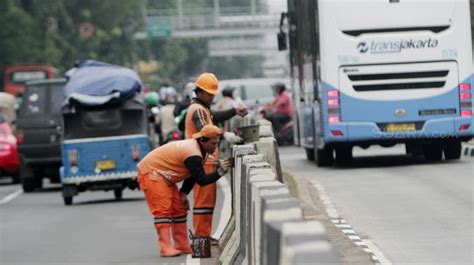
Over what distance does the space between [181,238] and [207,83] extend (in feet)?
5.01

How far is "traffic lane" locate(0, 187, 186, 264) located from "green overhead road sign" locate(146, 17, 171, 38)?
244ft

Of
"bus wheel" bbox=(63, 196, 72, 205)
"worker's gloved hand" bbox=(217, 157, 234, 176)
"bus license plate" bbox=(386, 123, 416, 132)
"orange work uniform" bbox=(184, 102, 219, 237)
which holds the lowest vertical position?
"bus wheel" bbox=(63, 196, 72, 205)

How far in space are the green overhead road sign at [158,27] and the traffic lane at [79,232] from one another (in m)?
74.4

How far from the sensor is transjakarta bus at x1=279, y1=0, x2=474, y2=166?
27.2 m

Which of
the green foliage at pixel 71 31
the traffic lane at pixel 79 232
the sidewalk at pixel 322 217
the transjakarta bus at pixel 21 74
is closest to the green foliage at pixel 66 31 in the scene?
the green foliage at pixel 71 31

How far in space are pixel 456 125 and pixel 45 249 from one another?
37.2ft

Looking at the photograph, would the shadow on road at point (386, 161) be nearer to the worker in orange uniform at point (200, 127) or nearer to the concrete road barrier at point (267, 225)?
the concrete road barrier at point (267, 225)

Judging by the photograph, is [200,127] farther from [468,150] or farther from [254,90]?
[254,90]

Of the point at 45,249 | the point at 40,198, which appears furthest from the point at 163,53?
the point at 45,249

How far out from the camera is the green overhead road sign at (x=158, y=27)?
102750mm

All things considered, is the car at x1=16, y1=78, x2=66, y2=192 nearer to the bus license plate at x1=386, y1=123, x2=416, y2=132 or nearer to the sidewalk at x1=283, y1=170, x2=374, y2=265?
the bus license plate at x1=386, y1=123, x2=416, y2=132

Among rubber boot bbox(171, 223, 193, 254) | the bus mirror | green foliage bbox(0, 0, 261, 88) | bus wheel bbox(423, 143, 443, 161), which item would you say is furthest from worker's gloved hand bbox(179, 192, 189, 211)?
green foliage bbox(0, 0, 261, 88)

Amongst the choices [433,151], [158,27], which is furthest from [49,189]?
[158,27]

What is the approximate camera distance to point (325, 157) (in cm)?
2931
